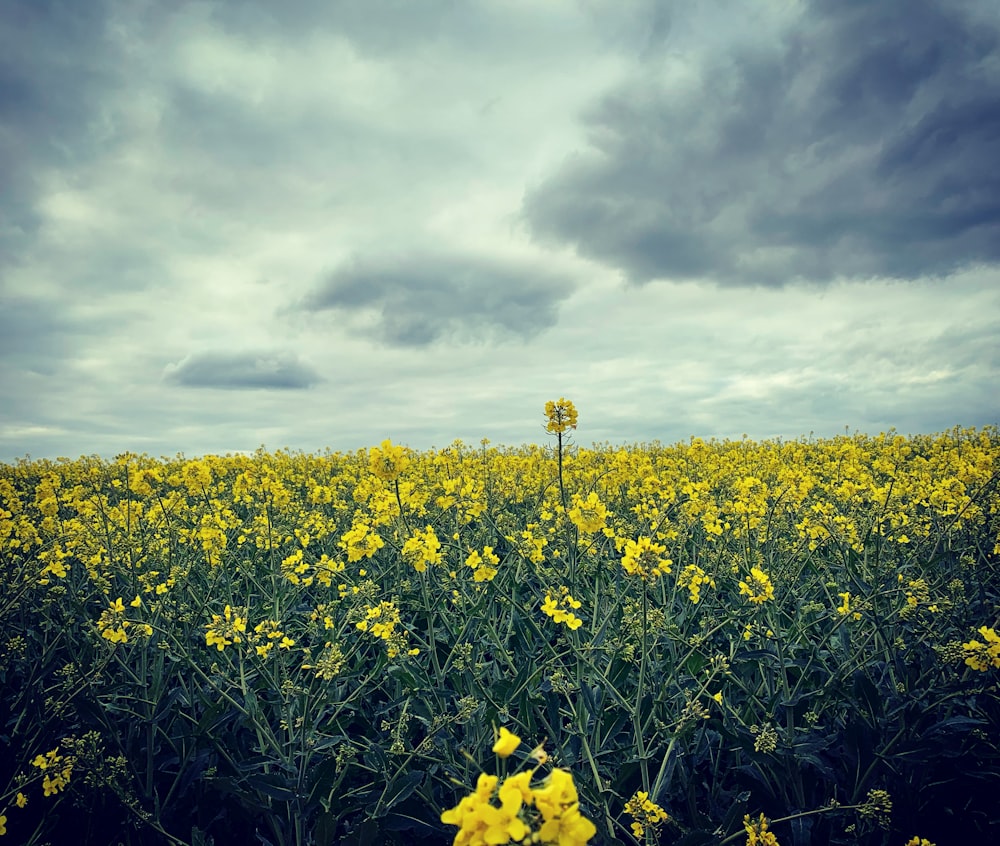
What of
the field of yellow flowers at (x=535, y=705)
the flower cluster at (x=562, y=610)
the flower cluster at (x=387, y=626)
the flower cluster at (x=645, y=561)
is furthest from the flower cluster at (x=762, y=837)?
the flower cluster at (x=387, y=626)

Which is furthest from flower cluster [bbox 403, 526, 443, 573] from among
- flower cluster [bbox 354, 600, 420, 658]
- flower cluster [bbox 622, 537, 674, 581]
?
flower cluster [bbox 622, 537, 674, 581]

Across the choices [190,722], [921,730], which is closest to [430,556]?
[190,722]

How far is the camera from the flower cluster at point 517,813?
3.01 ft

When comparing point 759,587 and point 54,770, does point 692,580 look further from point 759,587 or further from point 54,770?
point 54,770

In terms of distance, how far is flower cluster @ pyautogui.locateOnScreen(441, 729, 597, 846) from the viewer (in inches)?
36.2

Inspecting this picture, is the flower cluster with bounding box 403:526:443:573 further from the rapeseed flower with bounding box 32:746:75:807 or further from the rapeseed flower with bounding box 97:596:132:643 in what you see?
the rapeseed flower with bounding box 32:746:75:807

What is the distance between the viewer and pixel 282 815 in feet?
9.48

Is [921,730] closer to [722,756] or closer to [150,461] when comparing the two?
[722,756]

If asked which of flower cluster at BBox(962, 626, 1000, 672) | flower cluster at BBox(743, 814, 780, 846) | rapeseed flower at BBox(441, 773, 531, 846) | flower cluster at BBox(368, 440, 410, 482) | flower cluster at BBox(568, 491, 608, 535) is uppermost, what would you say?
flower cluster at BBox(368, 440, 410, 482)

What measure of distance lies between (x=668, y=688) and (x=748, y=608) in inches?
49.7

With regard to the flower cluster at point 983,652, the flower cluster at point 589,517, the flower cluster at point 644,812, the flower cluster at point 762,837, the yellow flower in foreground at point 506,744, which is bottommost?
the flower cluster at point 762,837

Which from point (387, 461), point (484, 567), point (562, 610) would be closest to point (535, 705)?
point (562, 610)

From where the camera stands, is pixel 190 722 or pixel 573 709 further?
pixel 190 722

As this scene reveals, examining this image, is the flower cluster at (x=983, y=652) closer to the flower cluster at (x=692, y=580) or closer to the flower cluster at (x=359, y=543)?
the flower cluster at (x=692, y=580)
